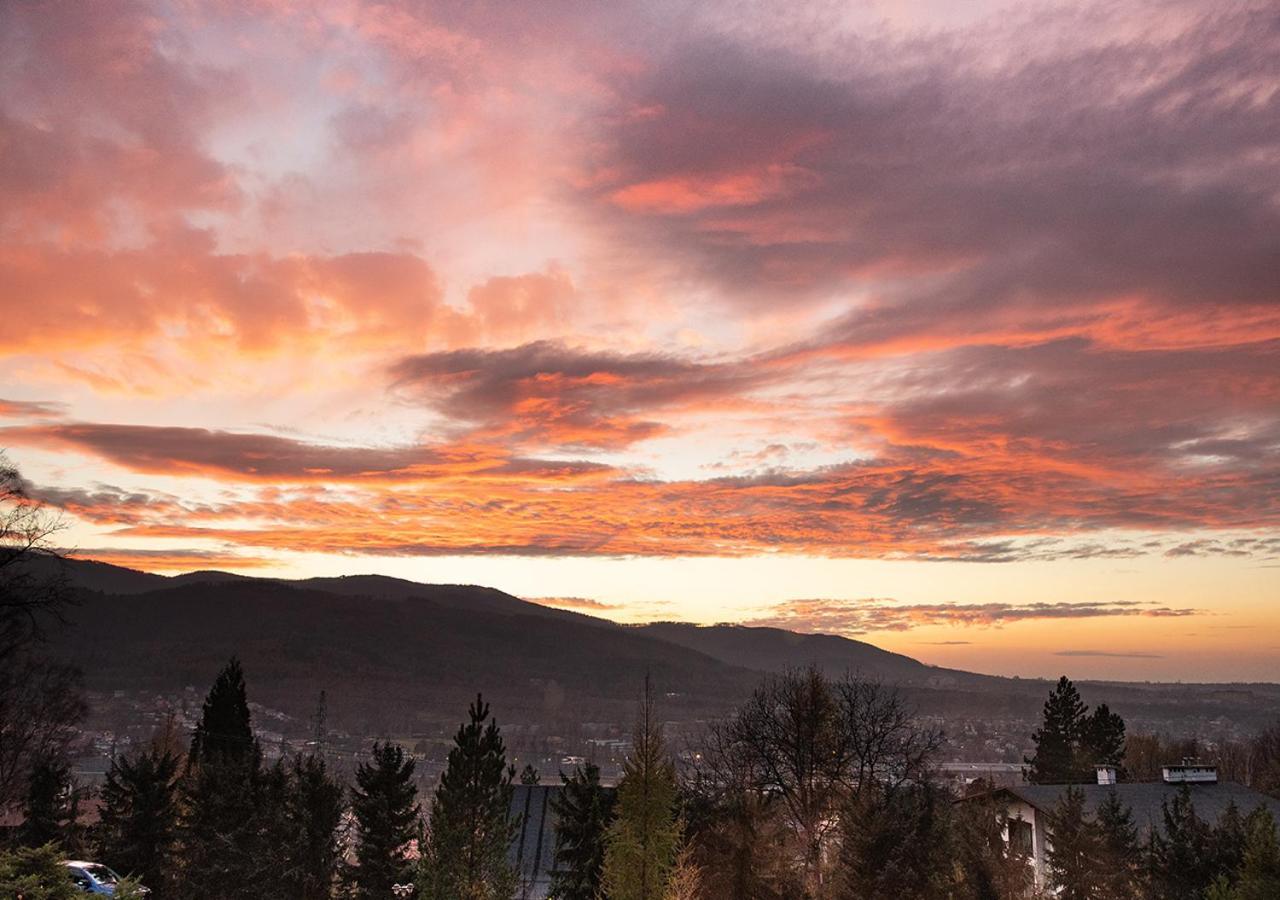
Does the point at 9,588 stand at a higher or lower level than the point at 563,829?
higher

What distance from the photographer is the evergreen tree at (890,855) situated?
3931 cm

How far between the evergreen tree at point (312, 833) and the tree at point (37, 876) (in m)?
20.4

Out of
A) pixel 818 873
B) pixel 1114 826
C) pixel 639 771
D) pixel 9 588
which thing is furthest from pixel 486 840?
pixel 1114 826

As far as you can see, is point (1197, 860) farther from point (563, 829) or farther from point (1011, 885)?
point (563, 829)

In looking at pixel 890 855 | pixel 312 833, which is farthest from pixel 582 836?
pixel 890 855

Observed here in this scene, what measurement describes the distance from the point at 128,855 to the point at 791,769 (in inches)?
1369

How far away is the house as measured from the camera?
57.1m

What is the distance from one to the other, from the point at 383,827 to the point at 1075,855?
29986 mm

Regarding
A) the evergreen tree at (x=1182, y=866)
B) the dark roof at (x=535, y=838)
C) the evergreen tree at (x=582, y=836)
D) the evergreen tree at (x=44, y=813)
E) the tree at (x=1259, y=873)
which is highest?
the tree at (x=1259, y=873)

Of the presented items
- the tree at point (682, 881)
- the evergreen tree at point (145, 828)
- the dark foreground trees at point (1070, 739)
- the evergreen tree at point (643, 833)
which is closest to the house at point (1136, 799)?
the tree at point (682, 881)

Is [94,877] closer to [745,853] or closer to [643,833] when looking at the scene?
[643,833]

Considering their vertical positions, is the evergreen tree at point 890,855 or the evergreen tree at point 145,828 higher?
the evergreen tree at point 890,855

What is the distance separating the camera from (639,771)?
43.2 meters

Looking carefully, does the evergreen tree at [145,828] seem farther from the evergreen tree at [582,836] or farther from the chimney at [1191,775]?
the chimney at [1191,775]
